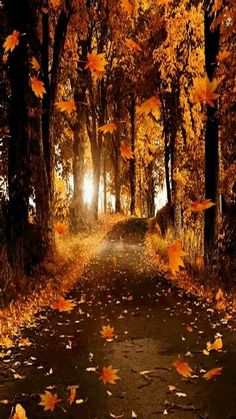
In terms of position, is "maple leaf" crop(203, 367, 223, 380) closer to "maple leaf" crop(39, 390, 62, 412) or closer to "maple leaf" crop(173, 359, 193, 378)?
"maple leaf" crop(173, 359, 193, 378)

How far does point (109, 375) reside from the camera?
5.91 metres

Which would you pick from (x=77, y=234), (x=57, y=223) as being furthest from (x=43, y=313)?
(x=77, y=234)

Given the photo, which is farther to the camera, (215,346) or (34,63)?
(34,63)

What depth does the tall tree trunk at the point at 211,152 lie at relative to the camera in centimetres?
1180

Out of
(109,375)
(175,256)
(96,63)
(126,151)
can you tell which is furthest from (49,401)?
(126,151)

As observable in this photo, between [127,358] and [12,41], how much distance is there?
7.50 meters

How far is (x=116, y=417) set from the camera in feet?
15.6

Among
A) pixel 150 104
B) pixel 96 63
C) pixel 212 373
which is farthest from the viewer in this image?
pixel 96 63

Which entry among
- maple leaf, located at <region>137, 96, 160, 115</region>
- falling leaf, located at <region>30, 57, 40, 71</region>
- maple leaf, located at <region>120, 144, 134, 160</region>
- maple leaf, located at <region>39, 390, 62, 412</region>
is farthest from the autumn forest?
maple leaf, located at <region>120, 144, 134, 160</region>

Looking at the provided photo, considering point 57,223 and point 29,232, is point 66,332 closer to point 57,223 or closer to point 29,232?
point 29,232

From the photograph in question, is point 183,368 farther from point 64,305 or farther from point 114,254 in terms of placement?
point 114,254

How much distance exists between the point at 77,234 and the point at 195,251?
9083mm

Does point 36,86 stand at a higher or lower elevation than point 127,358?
higher

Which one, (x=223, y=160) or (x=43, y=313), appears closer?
(x=43, y=313)
